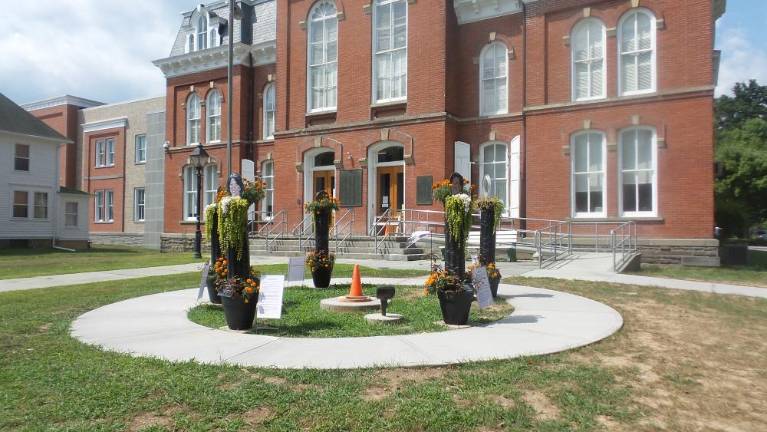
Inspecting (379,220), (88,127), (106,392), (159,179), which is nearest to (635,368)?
(106,392)

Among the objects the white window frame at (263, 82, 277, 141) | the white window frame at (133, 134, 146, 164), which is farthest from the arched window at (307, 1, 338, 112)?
the white window frame at (133, 134, 146, 164)

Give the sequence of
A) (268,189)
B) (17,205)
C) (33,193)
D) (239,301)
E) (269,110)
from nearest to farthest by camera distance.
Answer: (239,301), (268,189), (269,110), (17,205), (33,193)

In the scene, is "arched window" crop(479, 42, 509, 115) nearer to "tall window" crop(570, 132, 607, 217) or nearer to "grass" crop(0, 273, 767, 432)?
"tall window" crop(570, 132, 607, 217)

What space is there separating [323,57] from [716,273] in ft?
59.0

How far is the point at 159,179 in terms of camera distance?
33.4 m

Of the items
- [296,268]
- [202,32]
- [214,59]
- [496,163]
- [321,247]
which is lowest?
[296,268]

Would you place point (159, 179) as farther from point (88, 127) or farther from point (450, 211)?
point (450, 211)

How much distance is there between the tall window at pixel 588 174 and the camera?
67.7 ft

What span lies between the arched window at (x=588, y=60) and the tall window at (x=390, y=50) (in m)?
6.79

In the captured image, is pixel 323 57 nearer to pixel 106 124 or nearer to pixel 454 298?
pixel 454 298

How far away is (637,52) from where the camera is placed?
20.0 metres

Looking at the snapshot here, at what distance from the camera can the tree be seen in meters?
74.2

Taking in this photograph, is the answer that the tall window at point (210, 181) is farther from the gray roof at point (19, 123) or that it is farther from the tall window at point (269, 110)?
the gray roof at point (19, 123)

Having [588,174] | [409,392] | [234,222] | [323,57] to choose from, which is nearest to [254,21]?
[323,57]
